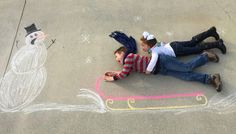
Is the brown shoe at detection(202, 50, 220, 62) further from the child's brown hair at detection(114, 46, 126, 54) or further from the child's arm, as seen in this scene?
the child's brown hair at detection(114, 46, 126, 54)

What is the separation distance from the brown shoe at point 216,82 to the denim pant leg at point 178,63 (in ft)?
0.77

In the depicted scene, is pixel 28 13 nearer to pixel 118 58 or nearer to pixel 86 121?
pixel 118 58

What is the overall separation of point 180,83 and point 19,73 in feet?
6.52

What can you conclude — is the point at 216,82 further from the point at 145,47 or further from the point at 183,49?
the point at 145,47

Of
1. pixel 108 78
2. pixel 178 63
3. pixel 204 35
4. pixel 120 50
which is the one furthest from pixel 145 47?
pixel 204 35

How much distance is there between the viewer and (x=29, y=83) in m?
3.88

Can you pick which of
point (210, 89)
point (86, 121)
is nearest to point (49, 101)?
point (86, 121)

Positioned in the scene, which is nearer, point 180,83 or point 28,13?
point 180,83

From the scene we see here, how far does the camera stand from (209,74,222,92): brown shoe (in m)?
3.63

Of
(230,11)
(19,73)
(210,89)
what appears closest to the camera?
(210,89)

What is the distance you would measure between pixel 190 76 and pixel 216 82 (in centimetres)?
30

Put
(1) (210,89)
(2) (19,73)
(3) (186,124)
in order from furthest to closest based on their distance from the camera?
1. (2) (19,73)
2. (1) (210,89)
3. (3) (186,124)

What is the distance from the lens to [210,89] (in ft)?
12.1

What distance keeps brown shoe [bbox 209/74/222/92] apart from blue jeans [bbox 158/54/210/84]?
0.18 m
